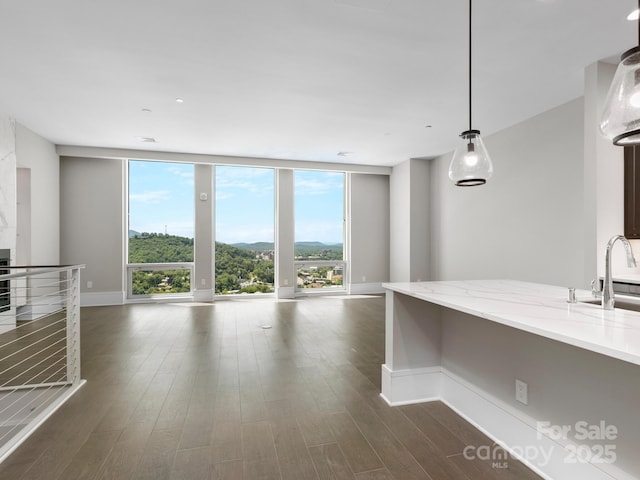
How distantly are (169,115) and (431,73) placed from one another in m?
3.23

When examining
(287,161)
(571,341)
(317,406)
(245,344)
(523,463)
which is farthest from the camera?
(287,161)

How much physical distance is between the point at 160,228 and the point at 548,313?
666 centimetres

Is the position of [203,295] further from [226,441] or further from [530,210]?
[530,210]

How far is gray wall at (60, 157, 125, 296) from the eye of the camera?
243 inches

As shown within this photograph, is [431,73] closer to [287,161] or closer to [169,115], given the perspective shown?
[169,115]

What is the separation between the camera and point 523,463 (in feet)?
5.88

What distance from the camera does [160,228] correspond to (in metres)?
6.71

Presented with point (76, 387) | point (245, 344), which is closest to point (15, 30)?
point (76, 387)

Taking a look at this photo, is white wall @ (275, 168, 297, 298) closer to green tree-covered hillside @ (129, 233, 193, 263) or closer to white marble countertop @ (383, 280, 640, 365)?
green tree-covered hillside @ (129, 233, 193, 263)

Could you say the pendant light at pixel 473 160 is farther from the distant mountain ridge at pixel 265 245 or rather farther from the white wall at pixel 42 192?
the white wall at pixel 42 192

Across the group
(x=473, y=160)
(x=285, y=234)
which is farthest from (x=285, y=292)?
(x=473, y=160)

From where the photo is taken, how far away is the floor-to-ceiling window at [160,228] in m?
6.62

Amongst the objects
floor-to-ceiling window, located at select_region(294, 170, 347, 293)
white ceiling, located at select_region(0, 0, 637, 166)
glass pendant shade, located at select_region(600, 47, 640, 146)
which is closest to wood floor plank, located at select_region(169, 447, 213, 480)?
glass pendant shade, located at select_region(600, 47, 640, 146)

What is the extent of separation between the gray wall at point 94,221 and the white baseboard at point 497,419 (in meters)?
5.78
